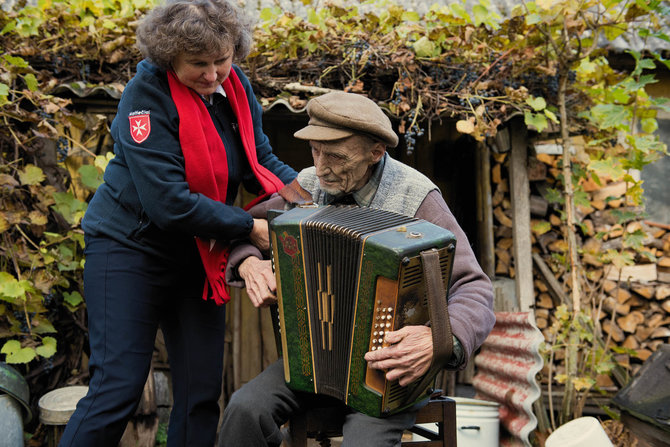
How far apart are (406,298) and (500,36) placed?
274 cm

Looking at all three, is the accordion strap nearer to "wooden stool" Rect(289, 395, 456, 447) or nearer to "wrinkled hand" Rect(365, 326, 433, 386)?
"wrinkled hand" Rect(365, 326, 433, 386)

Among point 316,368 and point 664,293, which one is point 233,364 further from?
point 664,293

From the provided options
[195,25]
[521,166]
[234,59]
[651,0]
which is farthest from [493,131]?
[195,25]

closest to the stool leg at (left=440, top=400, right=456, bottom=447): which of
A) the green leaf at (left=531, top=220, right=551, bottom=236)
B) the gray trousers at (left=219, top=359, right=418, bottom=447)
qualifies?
the gray trousers at (left=219, top=359, right=418, bottom=447)

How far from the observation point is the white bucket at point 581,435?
312 centimetres

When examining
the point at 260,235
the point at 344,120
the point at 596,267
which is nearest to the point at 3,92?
the point at 260,235

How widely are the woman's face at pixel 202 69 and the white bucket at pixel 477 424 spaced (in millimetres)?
2300

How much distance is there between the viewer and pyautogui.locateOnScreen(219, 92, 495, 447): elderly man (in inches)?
75.4

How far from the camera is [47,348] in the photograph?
12.0 ft

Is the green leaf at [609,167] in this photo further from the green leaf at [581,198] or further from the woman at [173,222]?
the woman at [173,222]

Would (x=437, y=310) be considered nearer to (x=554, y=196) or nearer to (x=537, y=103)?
(x=537, y=103)

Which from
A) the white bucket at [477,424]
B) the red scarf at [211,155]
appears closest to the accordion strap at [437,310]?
the red scarf at [211,155]

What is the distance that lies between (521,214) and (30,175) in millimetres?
3097

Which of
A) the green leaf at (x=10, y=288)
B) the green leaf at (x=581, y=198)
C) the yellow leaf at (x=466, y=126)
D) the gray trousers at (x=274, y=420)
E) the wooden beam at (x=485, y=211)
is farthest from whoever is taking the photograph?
the wooden beam at (x=485, y=211)
